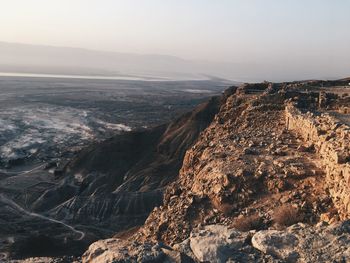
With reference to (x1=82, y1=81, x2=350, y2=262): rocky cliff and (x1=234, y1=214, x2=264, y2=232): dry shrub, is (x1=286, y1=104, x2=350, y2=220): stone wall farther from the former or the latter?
(x1=234, y1=214, x2=264, y2=232): dry shrub

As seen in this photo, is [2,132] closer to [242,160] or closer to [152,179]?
[152,179]

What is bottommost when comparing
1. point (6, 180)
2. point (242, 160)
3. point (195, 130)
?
point (6, 180)

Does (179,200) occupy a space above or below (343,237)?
below

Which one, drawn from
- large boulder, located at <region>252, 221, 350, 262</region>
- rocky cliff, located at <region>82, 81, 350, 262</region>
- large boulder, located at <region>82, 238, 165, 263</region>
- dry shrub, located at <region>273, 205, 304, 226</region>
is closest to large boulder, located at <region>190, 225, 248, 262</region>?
rocky cliff, located at <region>82, 81, 350, 262</region>

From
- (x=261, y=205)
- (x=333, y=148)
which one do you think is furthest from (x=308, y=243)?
(x=333, y=148)

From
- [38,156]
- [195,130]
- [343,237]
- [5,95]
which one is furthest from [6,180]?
[5,95]

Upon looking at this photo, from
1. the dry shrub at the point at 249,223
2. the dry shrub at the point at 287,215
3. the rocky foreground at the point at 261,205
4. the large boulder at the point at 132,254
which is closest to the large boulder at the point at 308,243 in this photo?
the rocky foreground at the point at 261,205

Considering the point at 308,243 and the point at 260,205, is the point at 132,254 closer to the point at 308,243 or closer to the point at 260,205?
the point at 308,243
